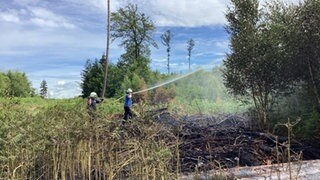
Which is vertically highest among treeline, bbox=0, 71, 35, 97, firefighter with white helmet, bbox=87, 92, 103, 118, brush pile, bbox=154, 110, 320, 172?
treeline, bbox=0, 71, 35, 97

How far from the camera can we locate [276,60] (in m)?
11.3

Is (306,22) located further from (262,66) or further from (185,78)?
(185,78)

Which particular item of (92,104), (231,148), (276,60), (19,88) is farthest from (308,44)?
(19,88)

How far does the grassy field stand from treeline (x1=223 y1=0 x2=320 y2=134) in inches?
218

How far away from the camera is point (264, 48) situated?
11.5m

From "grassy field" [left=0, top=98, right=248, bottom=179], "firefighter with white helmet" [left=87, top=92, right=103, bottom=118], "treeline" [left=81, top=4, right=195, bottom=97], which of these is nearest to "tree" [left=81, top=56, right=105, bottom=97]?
"treeline" [left=81, top=4, right=195, bottom=97]

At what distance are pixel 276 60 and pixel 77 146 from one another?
713cm

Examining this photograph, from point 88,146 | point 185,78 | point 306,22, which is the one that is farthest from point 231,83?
point 185,78

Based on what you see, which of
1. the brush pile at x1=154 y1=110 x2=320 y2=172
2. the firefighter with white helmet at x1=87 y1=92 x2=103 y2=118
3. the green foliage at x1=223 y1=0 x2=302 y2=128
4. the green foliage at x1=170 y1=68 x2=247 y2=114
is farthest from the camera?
the green foliage at x1=170 y1=68 x2=247 y2=114

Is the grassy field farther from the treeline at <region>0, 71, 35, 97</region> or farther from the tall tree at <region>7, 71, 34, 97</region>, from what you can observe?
the tall tree at <region>7, 71, 34, 97</region>

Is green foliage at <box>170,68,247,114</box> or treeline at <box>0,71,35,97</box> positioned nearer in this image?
treeline at <box>0,71,35,97</box>

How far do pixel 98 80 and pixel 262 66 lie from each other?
72.1 ft

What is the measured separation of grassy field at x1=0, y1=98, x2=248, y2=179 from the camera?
15.5 feet

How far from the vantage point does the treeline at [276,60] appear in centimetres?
1005
